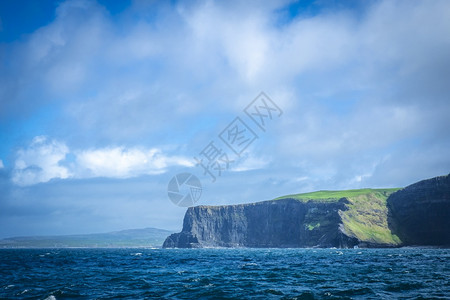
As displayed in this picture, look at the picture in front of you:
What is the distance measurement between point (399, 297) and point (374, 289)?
13.2ft

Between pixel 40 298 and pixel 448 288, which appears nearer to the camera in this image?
pixel 40 298

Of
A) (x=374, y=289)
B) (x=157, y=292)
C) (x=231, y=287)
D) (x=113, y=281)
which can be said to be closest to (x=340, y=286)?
(x=374, y=289)

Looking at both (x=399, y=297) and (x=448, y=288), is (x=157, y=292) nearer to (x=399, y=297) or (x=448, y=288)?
(x=399, y=297)

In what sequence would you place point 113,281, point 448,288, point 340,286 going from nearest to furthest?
1. point 448,288
2. point 340,286
3. point 113,281

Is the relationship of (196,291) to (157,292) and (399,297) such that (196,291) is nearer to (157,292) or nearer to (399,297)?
(157,292)

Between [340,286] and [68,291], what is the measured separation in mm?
26774

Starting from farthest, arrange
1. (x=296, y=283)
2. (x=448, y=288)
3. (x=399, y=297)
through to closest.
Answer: (x=296, y=283) < (x=448, y=288) < (x=399, y=297)

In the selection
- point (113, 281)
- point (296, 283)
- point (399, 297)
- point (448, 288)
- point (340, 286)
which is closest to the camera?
point (399, 297)

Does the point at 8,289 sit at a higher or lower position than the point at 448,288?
higher

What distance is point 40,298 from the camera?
28.9 meters

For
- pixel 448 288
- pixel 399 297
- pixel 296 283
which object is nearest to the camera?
pixel 399 297

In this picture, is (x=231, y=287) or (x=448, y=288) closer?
(x=448, y=288)

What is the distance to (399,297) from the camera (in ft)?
89.5

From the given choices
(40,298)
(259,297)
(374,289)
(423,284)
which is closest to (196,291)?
(259,297)
